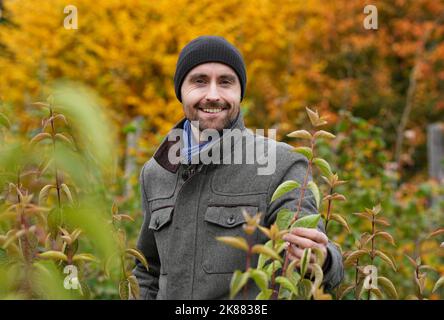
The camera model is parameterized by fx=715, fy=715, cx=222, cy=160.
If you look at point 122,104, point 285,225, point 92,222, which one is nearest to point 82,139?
point 92,222

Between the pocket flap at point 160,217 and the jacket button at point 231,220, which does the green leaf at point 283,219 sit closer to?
the jacket button at point 231,220

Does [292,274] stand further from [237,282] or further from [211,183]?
[211,183]

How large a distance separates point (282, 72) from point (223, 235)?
28.8ft

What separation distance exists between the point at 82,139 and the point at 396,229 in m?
3.07

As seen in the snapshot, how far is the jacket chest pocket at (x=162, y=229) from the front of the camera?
5.90 ft

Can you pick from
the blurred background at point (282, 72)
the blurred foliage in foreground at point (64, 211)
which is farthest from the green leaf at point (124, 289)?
the blurred background at point (282, 72)

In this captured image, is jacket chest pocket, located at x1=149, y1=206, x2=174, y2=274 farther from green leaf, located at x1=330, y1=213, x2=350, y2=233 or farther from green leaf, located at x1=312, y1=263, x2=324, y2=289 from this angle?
green leaf, located at x1=312, y1=263, x2=324, y2=289

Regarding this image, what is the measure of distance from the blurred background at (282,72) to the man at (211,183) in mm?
1558

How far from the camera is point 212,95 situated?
1685mm

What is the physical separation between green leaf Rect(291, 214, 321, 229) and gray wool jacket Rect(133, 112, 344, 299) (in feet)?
1.05

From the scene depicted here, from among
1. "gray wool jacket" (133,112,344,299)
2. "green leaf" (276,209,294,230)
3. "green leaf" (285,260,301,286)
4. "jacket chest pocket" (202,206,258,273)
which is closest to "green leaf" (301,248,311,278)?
"green leaf" (285,260,301,286)

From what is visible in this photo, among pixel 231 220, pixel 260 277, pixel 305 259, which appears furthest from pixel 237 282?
pixel 231 220

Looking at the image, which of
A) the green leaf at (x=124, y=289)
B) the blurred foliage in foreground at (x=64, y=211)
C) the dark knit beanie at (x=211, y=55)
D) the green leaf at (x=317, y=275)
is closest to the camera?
the blurred foliage in foreground at (x=64, y=211)
